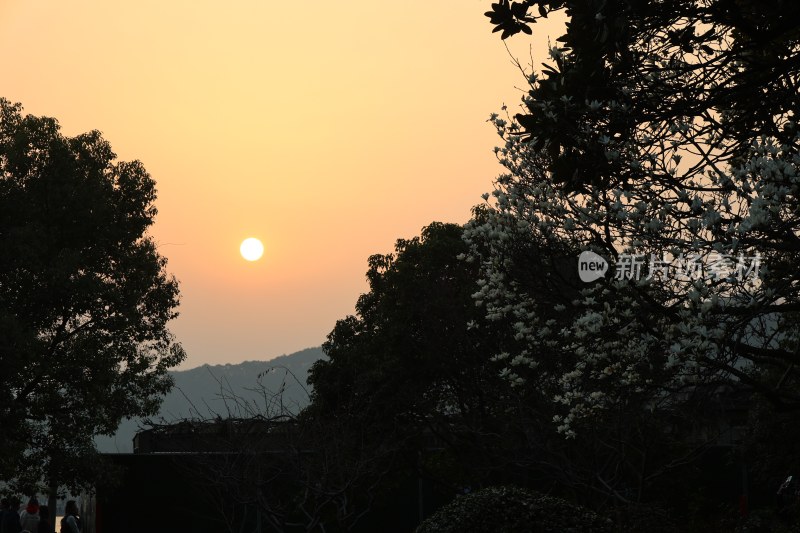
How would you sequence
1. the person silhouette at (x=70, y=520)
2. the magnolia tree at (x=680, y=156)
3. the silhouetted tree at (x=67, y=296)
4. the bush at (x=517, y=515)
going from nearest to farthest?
the magnolia tree at (x=680, y=156) < the bush at (x=517, y=515) < the person silhouette at (x=70, y=520) < the silhouetted tree at (x=67, y=296)

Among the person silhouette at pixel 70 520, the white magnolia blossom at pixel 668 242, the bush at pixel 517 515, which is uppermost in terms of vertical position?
the white magnolia blossom at pixel 668 242

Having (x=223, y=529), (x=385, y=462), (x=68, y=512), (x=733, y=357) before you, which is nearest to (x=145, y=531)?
(x=223, y=529)

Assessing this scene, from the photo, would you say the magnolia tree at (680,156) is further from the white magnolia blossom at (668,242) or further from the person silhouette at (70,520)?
the person silhouette at (70,520)

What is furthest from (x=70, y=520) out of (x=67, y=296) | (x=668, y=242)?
(x=668, y=242)

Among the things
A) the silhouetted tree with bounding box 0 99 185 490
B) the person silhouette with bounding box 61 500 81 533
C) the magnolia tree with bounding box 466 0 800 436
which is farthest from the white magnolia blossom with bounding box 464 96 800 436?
the silhouetted tree with bounding box 0 99 185 490

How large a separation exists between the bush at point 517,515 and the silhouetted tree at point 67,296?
17.6 meters

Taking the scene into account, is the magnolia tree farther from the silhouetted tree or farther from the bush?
the silhouetted tree

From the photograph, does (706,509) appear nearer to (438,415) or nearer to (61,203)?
(438,415)

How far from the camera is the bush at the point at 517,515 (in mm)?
14172

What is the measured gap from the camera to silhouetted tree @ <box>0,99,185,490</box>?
29922 mm

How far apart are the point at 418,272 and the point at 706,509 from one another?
13166 millimetres

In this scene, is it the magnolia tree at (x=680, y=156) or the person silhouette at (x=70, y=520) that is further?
the person silhouette at (x=70, y=520)

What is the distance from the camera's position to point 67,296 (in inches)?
1217

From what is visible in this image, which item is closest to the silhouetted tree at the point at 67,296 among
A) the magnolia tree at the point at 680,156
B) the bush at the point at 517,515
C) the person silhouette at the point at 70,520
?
the person silhouette at the point at 70,520
